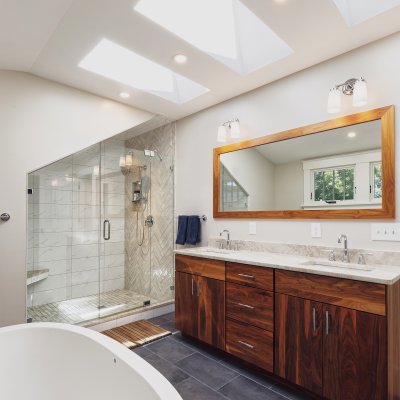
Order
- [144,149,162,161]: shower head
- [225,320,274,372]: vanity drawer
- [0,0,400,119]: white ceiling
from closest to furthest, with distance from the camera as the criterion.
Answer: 1. [0,0,400,119]: white ceiling
2. [225,320,274,372]: vanity drawer
3. [144,149,162,161]: shower head

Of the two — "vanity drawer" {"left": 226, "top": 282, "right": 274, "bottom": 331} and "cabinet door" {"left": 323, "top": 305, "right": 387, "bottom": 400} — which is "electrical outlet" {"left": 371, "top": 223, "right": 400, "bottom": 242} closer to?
"cabinet door" {"left": 323, "top": 305, "right": 387, "bottom": 400}

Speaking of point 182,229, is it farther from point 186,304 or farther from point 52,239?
point 52,239

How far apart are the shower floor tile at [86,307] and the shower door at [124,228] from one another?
13 mm

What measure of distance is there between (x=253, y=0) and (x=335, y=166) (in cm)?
135

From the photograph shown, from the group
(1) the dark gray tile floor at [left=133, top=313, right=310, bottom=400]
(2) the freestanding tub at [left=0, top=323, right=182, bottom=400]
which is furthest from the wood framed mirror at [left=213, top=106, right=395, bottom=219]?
(2) the freestanding tub at [left=0, top=323, right=182, bottom=400]

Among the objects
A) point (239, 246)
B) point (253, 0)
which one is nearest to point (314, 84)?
point (253, 0)

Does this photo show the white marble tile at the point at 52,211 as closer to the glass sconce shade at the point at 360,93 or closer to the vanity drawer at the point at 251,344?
the vanity drawer at the point at 251,344

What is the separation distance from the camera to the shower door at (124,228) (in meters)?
3.57

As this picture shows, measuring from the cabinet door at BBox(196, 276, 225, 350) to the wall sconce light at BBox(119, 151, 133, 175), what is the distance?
6.26 ft

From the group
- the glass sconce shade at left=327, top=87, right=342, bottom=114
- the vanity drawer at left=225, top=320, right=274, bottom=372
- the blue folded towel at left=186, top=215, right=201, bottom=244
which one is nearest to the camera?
the vanity drawer at left=225, top=320, right=274, bottom=372

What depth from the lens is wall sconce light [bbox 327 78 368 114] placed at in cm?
200

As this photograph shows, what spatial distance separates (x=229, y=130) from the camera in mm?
3020

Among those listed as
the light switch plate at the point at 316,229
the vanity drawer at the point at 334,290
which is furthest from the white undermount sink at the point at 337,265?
the light switch plate at the point at 316,229

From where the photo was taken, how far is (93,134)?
2994 millimetres
